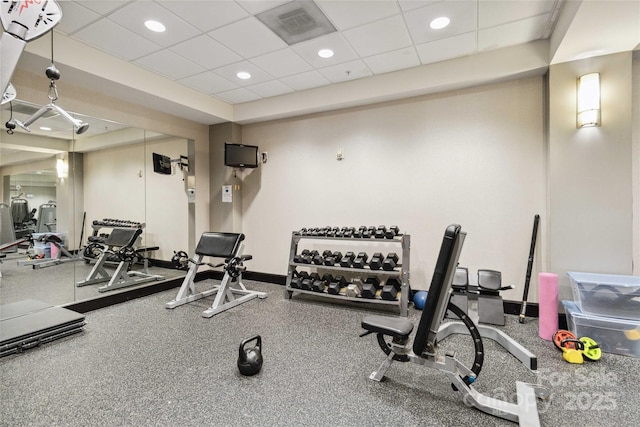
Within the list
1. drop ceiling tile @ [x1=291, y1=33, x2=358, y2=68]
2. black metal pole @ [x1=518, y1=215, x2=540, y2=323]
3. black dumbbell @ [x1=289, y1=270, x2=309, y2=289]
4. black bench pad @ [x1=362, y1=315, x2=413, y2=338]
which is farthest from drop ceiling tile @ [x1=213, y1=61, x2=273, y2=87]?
black metal pole @ [x1=518, y1=215, x2=540, y2=323]

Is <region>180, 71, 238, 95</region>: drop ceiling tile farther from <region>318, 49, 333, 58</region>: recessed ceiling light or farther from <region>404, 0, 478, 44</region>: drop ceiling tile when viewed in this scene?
<region>404, 0, 478, 44</region>: drop ceiling tile

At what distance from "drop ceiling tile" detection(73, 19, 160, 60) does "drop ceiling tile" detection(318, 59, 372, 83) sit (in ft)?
6.87

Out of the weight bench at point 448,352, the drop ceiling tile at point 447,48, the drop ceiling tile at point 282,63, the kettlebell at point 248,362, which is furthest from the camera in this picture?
the drop ceiling tile at point 282,63

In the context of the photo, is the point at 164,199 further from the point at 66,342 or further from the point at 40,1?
the point at 40,1

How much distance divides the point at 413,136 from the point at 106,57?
397 centimetres

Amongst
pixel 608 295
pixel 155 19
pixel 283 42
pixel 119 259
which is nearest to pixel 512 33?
pixel 283 42

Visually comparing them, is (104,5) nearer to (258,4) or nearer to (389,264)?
(258,4)

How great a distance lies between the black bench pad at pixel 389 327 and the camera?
2006mm

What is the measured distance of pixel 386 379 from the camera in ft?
7.45

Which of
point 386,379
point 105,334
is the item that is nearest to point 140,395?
point 105,334

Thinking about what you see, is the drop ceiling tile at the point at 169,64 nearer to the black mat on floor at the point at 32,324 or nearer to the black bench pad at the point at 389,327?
the black mat on floor at the point at 32,324

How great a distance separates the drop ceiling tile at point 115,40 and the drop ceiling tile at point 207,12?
0.70m

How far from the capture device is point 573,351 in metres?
2.53

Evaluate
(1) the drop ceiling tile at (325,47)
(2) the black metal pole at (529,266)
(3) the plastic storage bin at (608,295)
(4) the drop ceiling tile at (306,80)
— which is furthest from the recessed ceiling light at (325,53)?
(3) the plastic storage bin at (608,295)
